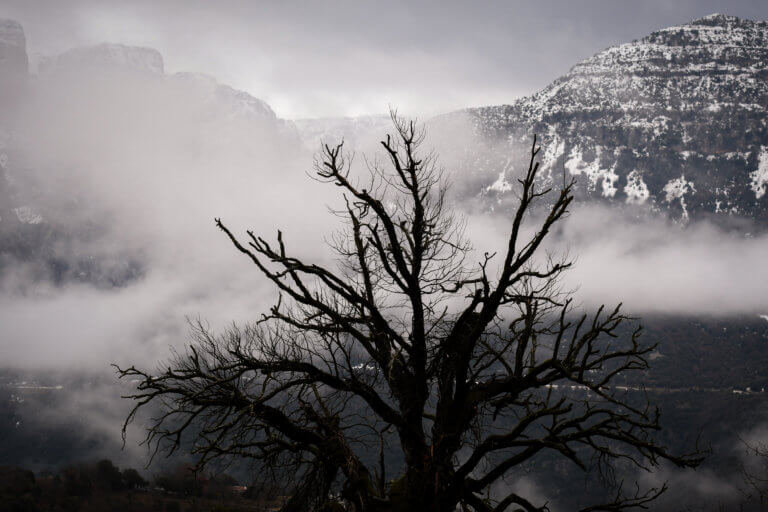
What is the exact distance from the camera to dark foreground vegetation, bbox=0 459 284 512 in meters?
86.6

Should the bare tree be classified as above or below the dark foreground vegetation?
above

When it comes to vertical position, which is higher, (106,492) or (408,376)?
(408,376)

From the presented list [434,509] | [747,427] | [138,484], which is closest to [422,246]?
[434,509]

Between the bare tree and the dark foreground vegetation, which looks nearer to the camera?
the bare tree

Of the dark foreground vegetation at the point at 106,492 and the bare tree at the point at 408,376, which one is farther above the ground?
the bare tree at the point at 408,376

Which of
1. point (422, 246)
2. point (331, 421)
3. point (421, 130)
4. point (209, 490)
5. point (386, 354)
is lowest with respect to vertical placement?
point (209, 490)

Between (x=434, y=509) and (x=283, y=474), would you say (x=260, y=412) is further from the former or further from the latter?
(x=434, y=509)

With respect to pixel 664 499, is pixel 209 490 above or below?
above

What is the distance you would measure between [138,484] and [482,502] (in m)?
121

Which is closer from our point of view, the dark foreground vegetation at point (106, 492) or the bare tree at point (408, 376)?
the bare tree at point (408, 376)

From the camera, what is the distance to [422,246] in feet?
25.5

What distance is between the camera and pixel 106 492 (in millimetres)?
102062

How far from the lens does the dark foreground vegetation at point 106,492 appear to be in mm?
86625

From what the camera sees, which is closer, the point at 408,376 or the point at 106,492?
the point at 408,376
